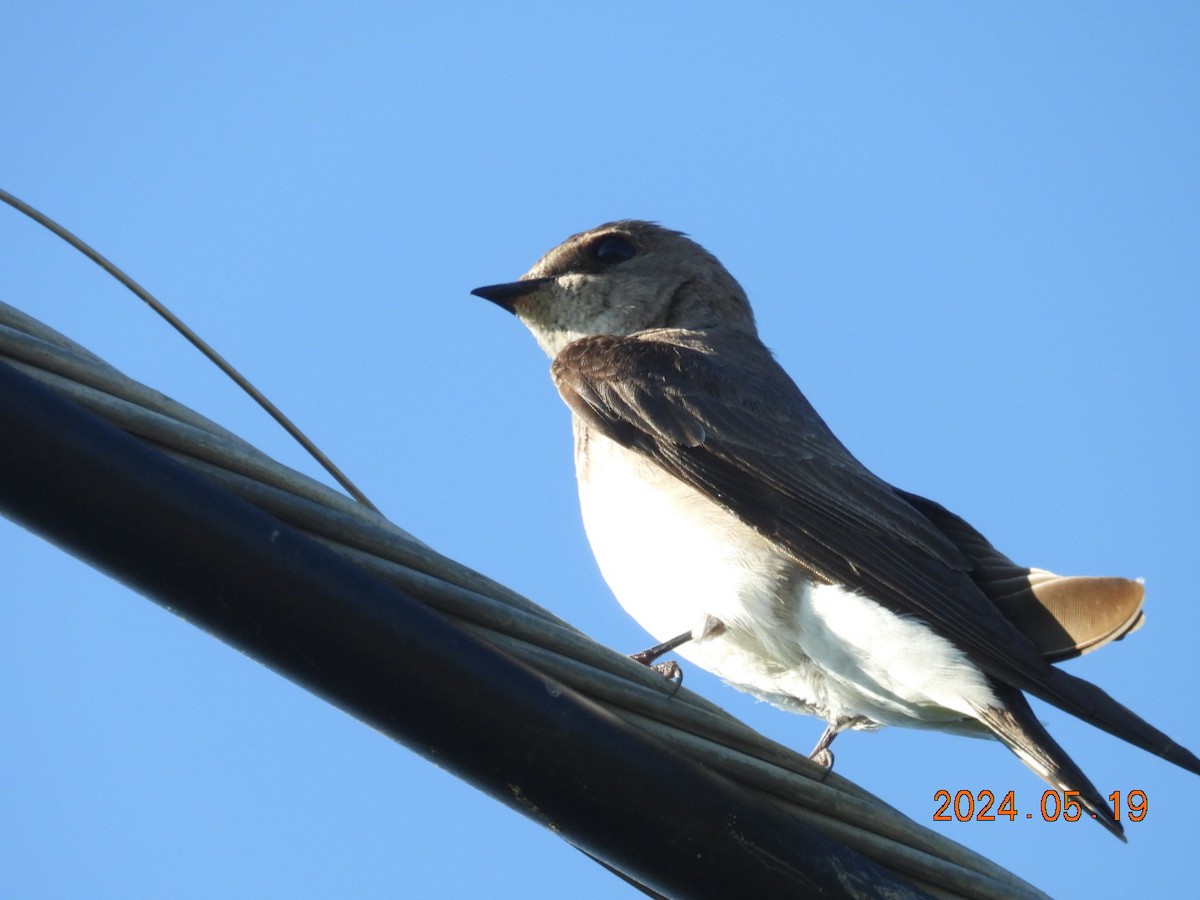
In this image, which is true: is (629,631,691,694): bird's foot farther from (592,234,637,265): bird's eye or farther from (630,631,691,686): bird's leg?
(592,234,637,265): bird's eye

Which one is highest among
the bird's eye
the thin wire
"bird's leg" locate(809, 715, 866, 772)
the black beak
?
the bird's eye

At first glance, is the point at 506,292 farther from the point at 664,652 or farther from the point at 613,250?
the point at 664,652

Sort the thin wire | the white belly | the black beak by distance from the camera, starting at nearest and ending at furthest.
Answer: the thin wire
the white belly
the black beak

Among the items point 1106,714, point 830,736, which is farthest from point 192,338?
point 830,736

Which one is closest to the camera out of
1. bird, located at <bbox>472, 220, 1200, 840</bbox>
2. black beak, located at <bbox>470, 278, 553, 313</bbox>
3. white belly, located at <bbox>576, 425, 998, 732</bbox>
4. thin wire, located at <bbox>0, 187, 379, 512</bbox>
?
thin wire, located at <bbox>0, 187, 379, 512</bbox>

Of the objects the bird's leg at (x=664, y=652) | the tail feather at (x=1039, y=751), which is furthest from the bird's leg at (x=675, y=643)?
the tail feather at (x=1039, y=751)

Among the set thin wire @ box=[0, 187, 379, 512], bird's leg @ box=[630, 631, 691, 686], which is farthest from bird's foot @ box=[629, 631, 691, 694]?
thin wire @ box=[0, 187, 379, 512]

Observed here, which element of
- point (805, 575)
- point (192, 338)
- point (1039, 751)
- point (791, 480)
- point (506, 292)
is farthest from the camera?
A: point (506, 292)

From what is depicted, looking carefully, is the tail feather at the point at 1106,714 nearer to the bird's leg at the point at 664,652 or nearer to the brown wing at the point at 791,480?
the brown wing at the point at 791,480
